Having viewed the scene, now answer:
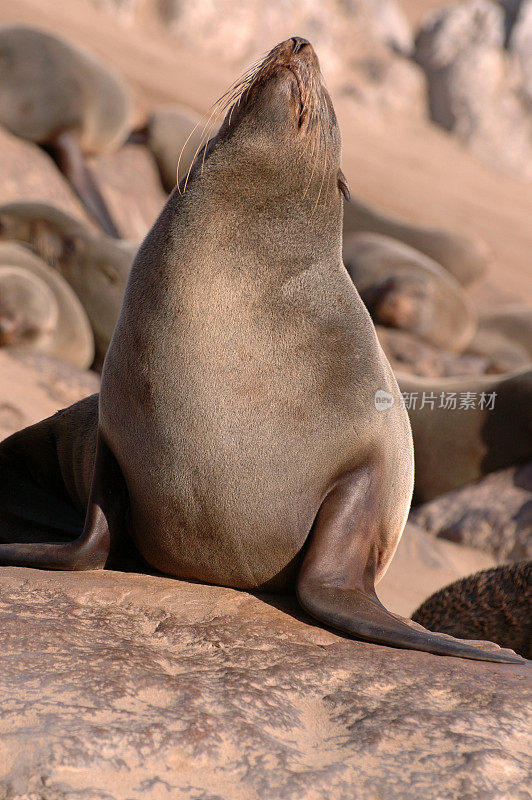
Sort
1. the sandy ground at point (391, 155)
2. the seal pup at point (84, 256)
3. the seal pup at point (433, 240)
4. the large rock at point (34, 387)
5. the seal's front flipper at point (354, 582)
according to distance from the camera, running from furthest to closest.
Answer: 1. the sandy ground at point (391, 155)
2. the seal pup at point (433, 240)
3. the seal pup at point (84, 256)
4. the large rock at point (34, 387)
5. the seal's front flipper at point (354, 582)

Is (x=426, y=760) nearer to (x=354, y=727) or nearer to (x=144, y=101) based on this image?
(x=354, y=727)

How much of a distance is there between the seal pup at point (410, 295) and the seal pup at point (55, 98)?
284cm

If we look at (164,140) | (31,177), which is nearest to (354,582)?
(31,177)

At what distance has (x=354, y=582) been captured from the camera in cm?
286

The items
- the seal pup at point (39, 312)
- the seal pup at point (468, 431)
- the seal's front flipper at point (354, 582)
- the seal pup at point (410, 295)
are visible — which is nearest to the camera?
the seal's front flipper at point (354, 582)

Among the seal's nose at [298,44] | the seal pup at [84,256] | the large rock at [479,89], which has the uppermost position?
the large rock at [479,89]

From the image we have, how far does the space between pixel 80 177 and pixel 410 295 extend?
387 cm

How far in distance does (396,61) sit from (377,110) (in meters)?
1.74

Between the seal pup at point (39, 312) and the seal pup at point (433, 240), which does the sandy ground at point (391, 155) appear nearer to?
the seal pup at point (433, 240)

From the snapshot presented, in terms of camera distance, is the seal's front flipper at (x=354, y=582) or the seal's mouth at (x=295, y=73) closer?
the seal's front flipper at (x=354, y=582)

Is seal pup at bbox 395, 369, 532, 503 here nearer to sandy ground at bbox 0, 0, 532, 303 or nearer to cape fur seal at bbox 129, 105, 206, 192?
cape fur seal at bbox 129, 105, 206, 192

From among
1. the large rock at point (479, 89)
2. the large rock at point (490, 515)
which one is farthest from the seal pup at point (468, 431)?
the large rock at point (479, 89)

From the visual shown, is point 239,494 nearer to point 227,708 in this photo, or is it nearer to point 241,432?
point 241,432

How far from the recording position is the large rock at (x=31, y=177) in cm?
1023
